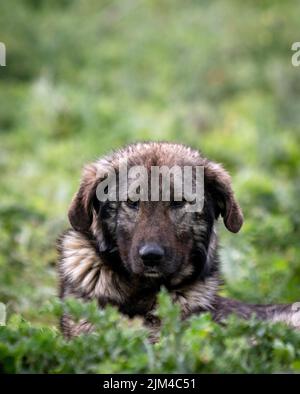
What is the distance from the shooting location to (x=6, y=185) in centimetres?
1269

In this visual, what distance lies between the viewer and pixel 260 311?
6.22 metres

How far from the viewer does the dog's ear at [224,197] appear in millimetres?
6137

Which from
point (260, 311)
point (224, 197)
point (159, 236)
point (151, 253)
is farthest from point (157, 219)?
point (260, 311)

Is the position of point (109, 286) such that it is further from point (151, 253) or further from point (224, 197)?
point (224, 197)

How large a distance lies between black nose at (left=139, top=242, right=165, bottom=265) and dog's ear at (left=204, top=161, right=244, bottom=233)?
75 centimetres

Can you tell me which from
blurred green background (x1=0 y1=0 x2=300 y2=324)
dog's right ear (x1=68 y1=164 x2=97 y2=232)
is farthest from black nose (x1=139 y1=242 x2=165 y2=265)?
blurred green background (x1=0 y1=0 x2=300 y2=324)

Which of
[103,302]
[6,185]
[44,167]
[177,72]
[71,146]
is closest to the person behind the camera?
[103,302]

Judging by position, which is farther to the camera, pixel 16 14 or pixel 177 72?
pixel 177 72

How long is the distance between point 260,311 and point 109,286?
1.06m

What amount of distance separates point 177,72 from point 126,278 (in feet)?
51.1

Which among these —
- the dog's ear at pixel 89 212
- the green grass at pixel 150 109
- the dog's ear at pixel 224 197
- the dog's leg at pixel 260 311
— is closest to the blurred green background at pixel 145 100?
the green grass at pixel 150 109

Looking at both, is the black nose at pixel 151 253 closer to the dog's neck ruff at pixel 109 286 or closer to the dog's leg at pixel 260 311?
the dog's neck ruff at pixel 109 286

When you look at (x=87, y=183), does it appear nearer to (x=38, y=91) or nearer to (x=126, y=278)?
(x=126, y=278)

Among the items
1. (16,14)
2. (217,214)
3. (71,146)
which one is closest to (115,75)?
(16,14)
